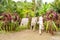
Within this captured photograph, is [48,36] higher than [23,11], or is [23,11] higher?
[23,11]

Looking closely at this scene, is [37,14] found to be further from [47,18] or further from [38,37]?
[38,37]

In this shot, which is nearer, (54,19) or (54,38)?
(54,38)

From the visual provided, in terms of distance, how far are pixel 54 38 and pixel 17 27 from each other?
2.01 meters

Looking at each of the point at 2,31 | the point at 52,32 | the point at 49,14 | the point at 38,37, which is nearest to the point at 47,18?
the point at 49,14

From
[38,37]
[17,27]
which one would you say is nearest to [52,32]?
[38,37]

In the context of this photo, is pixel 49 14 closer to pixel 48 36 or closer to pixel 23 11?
pixel 48 36

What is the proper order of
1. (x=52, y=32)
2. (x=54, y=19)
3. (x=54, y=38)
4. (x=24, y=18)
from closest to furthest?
(x=54, y=38), (x=52, y=32), (x=54, y=19), (x=24, y=18)

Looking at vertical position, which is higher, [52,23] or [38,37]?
[52,23]

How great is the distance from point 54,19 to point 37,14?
204 centimetres

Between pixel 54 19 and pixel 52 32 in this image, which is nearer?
pixel 52 32

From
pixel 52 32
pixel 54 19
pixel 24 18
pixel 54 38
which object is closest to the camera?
pixel 54 38

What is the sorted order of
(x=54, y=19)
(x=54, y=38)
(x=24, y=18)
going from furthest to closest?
(x=24, y=18)
(x=54, y=19)
(x=54, y=38)

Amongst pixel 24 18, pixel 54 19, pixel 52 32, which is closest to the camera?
pixel 52 32

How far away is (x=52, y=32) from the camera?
749cm
